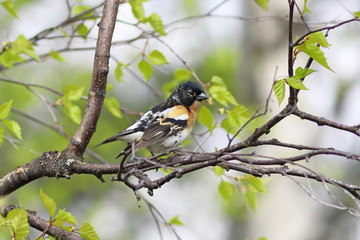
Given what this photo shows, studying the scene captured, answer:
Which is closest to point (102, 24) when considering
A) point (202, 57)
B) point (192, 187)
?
point (202, 57)

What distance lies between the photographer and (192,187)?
1759 cm

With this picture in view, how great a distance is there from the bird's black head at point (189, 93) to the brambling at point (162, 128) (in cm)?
4

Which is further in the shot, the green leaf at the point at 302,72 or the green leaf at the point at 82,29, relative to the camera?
the green leaf at the point at 82,29

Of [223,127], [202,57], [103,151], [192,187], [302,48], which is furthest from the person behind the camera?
[192,187]

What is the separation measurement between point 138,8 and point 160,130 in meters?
1.24

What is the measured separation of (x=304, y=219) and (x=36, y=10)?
7.01 metres

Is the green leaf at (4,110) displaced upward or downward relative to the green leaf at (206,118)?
downward

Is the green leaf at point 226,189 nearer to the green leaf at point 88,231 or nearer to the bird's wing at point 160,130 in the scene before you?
the bird's wing at point 160,130

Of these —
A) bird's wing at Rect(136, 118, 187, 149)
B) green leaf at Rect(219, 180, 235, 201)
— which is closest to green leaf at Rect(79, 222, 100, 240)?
green leaf at Rect(219, 180, 235, 201)

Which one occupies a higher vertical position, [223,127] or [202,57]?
[202,57]

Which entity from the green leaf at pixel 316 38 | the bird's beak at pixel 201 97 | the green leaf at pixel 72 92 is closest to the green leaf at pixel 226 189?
the green leaf at pixel 72 92

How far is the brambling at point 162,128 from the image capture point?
16.4ft

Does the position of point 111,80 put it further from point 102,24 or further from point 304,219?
point 102,24

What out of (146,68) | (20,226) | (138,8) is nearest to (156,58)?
(146,68)
